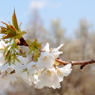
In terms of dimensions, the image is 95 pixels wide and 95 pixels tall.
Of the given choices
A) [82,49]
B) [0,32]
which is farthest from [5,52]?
[82,49]

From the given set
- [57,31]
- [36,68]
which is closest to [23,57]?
[36,68]

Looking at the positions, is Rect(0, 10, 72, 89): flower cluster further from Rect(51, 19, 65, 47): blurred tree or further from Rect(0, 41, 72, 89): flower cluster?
Rect(51, 19, 65, 47): blurred tree

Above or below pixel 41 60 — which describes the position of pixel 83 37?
below

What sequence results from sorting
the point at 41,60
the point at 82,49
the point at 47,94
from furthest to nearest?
the point at 82,49 → the point at 47,94 → the point at 41,60

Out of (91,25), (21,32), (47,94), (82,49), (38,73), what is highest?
(21,32)

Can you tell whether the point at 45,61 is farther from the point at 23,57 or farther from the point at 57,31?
the point at 57,31

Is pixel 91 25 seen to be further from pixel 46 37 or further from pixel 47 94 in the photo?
pixel 47 94

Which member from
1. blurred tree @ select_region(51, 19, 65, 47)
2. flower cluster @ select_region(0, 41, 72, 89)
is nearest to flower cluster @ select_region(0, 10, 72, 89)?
flower cluster @ select_region(0, 41, 72, 89)

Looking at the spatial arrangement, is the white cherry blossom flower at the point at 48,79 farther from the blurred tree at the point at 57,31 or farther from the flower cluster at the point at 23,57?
the blurred tree at the point at 57,31
